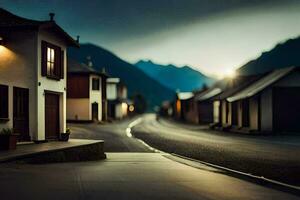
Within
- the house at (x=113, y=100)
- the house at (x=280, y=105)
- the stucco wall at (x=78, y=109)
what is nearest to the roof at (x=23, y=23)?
the house at (x=280, y=105)

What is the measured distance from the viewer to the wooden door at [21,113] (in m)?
22.0

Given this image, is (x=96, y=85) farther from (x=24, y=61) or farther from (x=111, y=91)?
(x=24, y=61)

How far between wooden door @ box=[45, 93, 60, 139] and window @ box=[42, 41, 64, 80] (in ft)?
3.66

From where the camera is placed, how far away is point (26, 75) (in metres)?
22.9

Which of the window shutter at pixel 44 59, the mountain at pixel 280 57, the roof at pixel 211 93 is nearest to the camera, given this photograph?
the window shutter at pixel 44 59

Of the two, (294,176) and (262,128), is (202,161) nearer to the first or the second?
(294,176)

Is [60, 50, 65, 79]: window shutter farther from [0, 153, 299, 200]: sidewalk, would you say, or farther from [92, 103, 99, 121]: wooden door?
[92, 103, 99, 121]: wooden door

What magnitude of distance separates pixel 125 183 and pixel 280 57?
11414cm

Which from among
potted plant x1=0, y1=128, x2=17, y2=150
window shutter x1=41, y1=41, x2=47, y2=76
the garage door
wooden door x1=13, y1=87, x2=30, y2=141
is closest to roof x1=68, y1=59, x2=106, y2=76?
the garage door

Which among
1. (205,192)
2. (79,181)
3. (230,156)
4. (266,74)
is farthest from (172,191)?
(266,74)

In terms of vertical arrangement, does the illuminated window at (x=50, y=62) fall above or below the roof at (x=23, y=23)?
below

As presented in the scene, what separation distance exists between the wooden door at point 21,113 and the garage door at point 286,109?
2419 centimetres

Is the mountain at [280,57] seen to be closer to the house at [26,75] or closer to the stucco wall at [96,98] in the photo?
the stucco wall at [96,98]

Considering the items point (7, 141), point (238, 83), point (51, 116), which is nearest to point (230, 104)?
point (238, 83)
